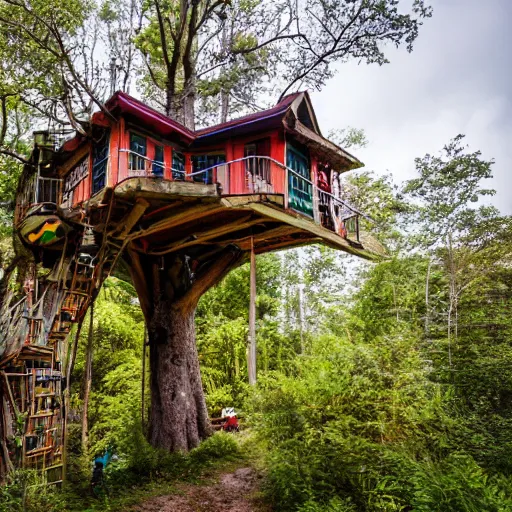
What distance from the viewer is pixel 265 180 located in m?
10.5

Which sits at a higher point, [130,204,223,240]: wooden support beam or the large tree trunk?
[130,204,223,240]: wooden support beam

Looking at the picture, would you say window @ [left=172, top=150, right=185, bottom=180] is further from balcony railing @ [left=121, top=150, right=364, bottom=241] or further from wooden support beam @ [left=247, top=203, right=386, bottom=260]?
wooden support beam @ [left=247, top=203, right=386, bottom=260]

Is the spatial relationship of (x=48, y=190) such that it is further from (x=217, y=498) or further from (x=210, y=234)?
(x=217, y=498)

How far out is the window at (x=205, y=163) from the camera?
1120cm

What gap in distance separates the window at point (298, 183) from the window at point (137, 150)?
3420mm

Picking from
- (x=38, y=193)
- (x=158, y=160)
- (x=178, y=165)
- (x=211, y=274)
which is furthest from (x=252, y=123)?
(x=38, y=193)

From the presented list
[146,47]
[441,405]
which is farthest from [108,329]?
[441,405]

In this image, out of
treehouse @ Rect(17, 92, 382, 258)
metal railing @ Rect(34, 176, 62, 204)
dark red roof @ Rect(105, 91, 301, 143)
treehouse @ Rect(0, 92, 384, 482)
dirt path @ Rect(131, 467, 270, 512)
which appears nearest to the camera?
dirt path @ Rect(131, 467, 270, 512)

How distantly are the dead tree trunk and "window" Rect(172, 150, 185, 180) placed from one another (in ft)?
7.90

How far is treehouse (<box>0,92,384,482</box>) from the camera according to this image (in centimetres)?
918

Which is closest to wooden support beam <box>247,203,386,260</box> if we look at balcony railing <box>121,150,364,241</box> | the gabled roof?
balcony railing <box>121,150,364,241</box>

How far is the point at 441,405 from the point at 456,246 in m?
9.35

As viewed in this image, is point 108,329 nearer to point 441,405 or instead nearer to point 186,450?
point 186,450

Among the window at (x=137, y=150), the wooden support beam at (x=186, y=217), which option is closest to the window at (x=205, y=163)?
the window at (x=137, y=150)
